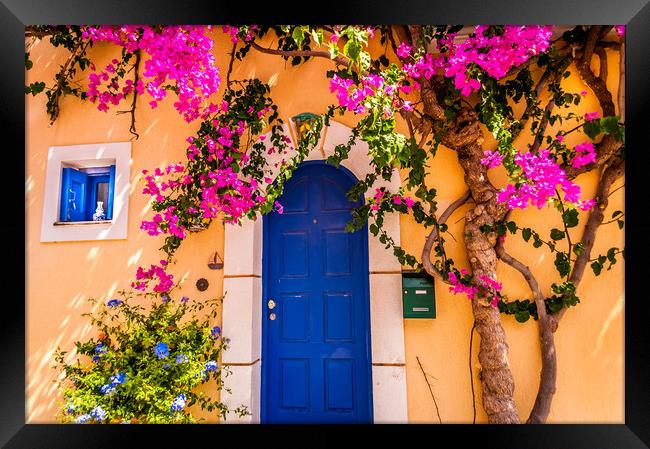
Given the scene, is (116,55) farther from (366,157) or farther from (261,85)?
(366,157)

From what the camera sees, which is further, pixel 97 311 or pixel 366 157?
pixel 97 311

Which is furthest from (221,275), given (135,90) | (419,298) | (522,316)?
(522,316)

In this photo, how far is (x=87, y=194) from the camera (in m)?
3.64

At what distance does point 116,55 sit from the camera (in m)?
3.56

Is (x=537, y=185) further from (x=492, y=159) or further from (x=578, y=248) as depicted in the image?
(x=578, y=248)

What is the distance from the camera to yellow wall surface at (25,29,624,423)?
8.84ft

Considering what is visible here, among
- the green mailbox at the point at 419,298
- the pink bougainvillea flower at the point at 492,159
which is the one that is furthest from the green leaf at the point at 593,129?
the green mailbox at the point at 419,298

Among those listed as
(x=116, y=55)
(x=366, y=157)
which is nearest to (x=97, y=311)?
(x=116, y=55)

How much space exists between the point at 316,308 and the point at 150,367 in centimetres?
124

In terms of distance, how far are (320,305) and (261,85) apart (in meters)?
1.82

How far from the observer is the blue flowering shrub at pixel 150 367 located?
8.11ft

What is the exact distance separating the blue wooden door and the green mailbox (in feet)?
1.06
